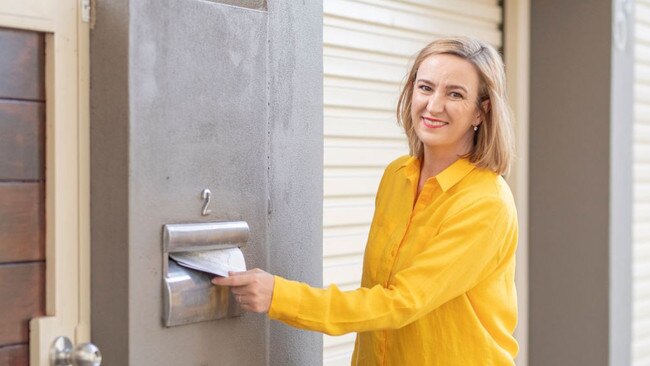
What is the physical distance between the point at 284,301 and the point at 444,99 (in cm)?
83

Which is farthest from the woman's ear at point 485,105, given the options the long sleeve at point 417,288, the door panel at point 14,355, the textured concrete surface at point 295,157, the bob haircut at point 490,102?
the door panel at point 14,355

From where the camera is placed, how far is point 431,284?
2.77 m

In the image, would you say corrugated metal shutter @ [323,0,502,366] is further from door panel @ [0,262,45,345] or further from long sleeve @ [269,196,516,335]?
door panel @ [0,262,45,345]

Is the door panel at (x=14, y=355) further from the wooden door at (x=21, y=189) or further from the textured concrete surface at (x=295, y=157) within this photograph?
the textured concrete surface at (x=295, y=157)

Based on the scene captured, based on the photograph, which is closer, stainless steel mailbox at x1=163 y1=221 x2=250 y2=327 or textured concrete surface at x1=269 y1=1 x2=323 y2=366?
stainless steel mailbox at x1=163 y1=221 x2=250 y2=327

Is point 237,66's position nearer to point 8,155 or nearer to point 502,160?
point 8,155

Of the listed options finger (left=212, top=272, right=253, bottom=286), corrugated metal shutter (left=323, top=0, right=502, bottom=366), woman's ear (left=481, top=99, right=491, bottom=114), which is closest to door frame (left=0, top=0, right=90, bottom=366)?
finger (left=212, top=272, right=253, bottom=286)

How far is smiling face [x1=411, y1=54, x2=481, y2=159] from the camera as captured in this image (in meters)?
2.90

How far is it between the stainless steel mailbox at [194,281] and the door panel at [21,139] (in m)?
0.41

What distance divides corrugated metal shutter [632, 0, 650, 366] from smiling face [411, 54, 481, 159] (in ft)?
11.5

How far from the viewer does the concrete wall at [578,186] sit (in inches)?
208

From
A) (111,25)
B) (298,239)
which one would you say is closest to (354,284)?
(298,239)

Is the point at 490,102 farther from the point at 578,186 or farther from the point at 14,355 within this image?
the point at 578,186

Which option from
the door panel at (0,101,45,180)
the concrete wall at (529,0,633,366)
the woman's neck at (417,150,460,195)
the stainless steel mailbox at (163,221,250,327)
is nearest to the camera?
the door panel at (0,101,45,180)
